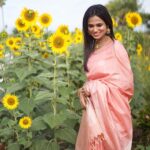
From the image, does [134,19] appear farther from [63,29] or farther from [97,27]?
[97,27]

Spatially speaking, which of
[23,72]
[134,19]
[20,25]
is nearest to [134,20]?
[134,19]

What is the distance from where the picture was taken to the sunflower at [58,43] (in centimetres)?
402

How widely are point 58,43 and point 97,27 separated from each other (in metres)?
0.47

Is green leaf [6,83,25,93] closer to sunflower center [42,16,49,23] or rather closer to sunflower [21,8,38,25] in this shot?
sunflower [21,8,38,25]

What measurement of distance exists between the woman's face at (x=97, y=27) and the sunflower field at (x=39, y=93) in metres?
0.42

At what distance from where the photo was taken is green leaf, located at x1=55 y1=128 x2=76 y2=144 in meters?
4.16

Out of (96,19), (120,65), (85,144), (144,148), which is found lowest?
(144,148)

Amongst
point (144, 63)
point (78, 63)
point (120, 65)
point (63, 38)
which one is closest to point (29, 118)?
point (63, 38)

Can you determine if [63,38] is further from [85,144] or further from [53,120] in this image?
[85,144]

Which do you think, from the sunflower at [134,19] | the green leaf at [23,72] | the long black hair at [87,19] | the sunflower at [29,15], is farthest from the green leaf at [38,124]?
the sunflower at [134,19]

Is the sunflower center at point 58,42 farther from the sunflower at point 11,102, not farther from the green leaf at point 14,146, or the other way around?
the green leaf at point 14,146

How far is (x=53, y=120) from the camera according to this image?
4070mm

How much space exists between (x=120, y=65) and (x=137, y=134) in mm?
1977

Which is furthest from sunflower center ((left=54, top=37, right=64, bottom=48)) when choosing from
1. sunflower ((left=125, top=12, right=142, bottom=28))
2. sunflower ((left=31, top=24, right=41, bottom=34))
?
sunflower ((left=125, top=12, right=142, bottom=28))
